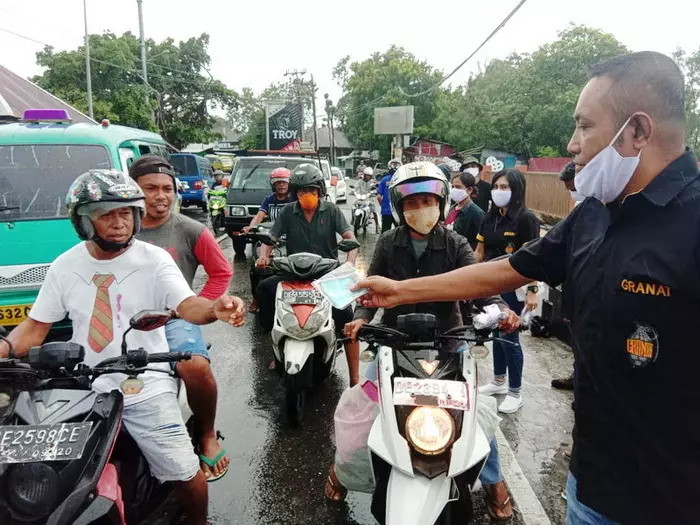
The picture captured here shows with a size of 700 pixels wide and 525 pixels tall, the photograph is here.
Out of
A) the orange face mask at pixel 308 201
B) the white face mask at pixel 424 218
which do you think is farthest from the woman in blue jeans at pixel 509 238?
the orange face mask at pixel 308 201

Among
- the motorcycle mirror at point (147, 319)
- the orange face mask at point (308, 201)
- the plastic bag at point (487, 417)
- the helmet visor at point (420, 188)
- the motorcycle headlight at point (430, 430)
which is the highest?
the helmet visor at point (420, 188)

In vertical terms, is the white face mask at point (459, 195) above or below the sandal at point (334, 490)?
above

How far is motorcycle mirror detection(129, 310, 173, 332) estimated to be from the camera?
196 centimetres

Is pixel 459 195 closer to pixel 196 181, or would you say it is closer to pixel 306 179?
pixel 306 179

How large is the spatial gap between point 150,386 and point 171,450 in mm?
303

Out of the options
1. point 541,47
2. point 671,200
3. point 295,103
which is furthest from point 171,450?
point 295,103

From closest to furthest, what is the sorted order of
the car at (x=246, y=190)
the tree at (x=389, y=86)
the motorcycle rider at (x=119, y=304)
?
the motorcycle rider at (x=119, y=304), the car at (x=246, y=190), the tree at (x=389, y=86)

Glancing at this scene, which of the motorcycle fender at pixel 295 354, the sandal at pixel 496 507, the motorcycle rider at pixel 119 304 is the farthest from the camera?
the motorcycle fender at pixel 295 354

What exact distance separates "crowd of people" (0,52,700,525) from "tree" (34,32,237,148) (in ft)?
72.2

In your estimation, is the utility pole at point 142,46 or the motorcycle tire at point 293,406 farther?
the utility pole at point 142,46

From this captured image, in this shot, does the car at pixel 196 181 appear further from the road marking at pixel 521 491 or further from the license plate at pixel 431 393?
the license plate at pixel 431 393

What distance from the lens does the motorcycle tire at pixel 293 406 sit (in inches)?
154

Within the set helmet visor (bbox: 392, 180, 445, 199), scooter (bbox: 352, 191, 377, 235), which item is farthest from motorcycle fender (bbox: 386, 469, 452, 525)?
scooter (bbox: 352, 191, 377, 235)

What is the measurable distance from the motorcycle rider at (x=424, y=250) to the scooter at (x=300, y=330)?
0.89 meters
